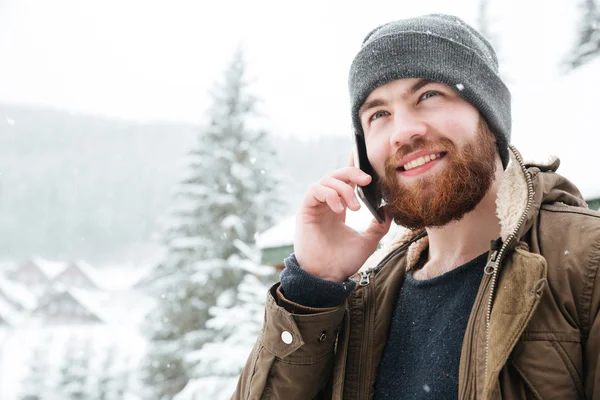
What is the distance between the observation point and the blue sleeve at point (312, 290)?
188cm

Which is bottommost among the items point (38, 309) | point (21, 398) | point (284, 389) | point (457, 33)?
point (38, 309)

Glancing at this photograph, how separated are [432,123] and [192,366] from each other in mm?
12732

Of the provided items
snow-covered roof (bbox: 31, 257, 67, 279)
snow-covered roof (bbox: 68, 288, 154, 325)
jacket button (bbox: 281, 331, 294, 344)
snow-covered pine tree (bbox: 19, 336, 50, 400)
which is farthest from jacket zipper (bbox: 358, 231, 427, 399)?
snow-covered roof (bbox: 31, 257, 67, 279)

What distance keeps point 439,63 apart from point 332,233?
2.60 ft

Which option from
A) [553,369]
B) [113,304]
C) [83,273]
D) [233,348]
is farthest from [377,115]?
[83,273]

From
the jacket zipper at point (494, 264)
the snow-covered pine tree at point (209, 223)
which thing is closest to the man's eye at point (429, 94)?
the jacket zipper at point (494, 264)

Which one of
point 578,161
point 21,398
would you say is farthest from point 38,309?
point 578,161

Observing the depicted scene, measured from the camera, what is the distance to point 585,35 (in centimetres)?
1656

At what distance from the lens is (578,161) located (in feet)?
13.7

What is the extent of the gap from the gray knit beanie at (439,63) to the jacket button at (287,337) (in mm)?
1009

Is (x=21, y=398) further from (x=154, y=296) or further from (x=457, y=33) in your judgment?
(x=457, y=33)

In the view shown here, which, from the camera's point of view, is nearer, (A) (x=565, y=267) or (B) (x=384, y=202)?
(A) (x=565, y=267)

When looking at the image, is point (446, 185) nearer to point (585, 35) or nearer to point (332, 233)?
point (332, 233)

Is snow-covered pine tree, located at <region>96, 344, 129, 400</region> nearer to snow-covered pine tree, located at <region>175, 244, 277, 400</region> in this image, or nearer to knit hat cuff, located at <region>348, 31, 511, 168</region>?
snow-covered pine tree, located at <region>175, 244, 277, 400</region>
